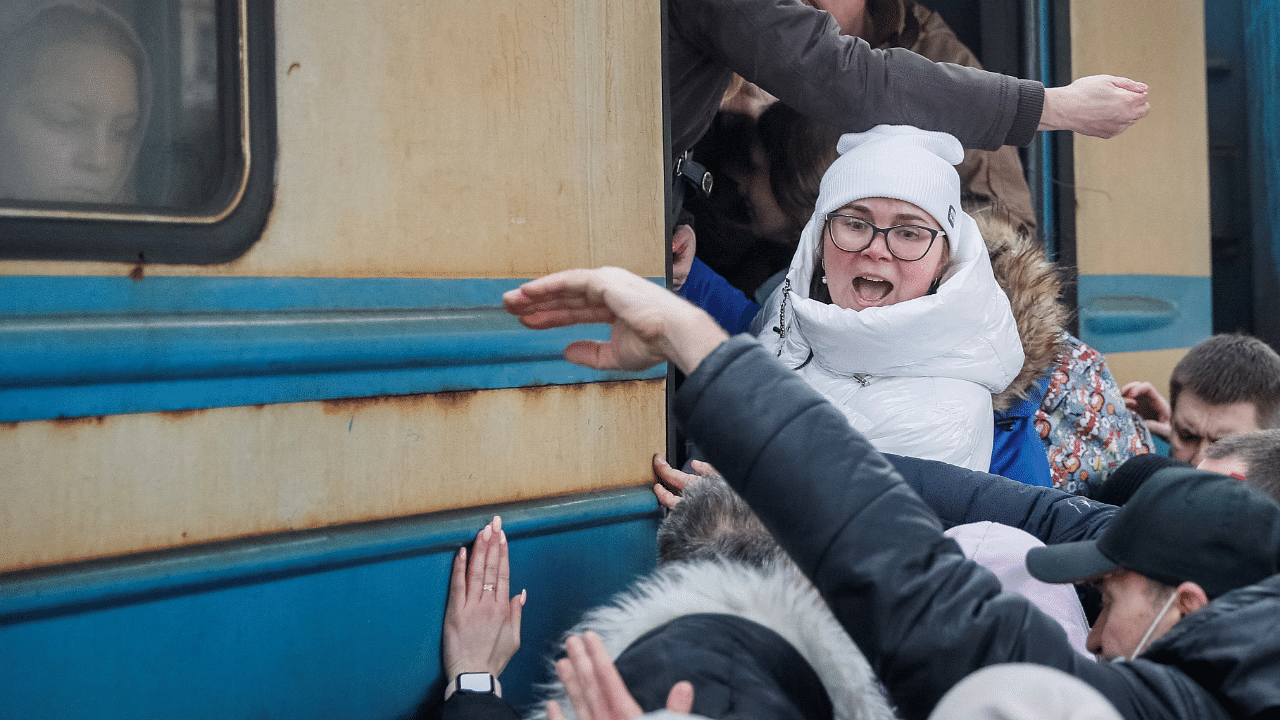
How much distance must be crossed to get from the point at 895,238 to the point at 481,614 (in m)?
1.22

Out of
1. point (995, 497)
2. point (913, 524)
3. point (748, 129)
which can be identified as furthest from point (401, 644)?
point (748, 129)

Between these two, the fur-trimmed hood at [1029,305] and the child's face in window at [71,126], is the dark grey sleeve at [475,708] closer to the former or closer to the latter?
the child's face in window at [71,126]

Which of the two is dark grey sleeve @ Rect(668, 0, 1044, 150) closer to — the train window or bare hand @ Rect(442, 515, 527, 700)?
the train window

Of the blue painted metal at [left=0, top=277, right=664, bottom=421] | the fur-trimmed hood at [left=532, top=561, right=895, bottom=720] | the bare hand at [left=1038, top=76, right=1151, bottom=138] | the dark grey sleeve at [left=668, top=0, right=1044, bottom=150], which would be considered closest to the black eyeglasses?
the dark grey sleeve at [left=668, top=0, right=1044, bottom=150]

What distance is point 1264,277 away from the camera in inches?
165

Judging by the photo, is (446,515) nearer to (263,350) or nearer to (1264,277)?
(263,350)

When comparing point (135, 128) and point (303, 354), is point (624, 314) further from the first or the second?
point (135, 128)

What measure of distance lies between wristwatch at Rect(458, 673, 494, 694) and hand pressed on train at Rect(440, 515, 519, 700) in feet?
0.04

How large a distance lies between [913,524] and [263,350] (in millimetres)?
795

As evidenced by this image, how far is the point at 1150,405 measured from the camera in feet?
10.0

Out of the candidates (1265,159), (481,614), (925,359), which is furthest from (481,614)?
(1265,159)

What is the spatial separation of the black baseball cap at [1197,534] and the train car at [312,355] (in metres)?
0.75

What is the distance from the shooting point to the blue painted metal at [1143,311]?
2.92 meters

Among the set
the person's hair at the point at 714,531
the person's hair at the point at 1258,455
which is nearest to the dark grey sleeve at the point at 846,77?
the person's hair at the point at 1258,455
